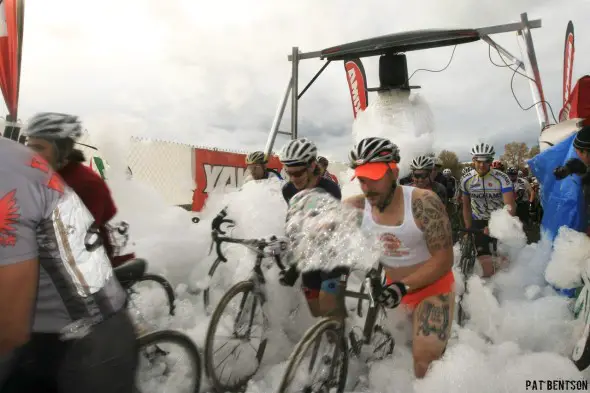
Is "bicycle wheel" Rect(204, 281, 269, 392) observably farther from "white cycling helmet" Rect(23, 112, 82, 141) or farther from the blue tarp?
the blue tarp

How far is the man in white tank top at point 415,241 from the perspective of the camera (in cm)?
289

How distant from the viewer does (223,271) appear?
5188 millimetres

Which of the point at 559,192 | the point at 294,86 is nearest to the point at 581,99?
the point at 559,192

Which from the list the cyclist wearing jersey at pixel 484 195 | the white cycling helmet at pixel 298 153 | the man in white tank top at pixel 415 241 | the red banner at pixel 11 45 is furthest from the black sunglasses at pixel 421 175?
the red banner at pixel 11 45

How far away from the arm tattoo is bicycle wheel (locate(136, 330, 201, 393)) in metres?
1.90

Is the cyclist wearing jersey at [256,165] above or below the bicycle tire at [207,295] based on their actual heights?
above

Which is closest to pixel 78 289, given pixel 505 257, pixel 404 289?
pixel 404 289

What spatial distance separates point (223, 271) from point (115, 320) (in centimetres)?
370

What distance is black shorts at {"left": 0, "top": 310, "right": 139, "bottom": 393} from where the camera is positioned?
143 centimetres

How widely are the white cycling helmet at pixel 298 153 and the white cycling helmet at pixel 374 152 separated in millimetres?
824

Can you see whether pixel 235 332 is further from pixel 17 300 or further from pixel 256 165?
pixel 256 165

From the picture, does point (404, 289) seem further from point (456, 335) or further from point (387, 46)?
point (387, 46)

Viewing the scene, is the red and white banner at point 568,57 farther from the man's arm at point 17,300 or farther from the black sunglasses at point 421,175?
the man's arm at point 17,300

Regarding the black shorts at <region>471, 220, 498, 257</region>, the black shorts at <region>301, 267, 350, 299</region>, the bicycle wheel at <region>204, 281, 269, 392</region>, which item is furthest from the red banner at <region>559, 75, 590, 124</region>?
the bicycle wheel at <region>204, 281, 269, 392</region>
